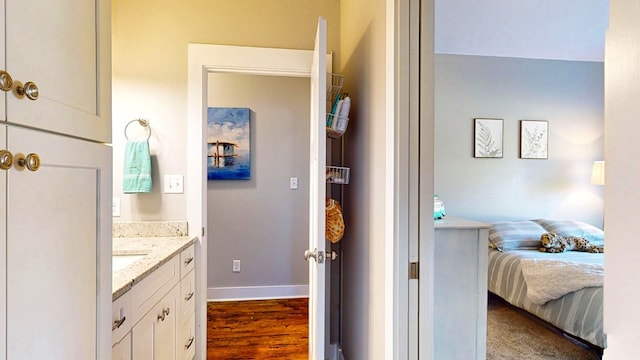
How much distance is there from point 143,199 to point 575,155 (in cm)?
414

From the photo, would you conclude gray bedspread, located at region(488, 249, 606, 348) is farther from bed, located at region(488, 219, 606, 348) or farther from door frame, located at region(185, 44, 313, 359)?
door frame, located at region(185, 44, 313, 359)

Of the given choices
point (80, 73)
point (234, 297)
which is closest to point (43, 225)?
point (80, 73)

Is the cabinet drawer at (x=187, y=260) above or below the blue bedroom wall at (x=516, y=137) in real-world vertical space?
below

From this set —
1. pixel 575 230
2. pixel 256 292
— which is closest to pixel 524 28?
pixel 575 230

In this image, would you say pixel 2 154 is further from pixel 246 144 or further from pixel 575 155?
pixel 575 155

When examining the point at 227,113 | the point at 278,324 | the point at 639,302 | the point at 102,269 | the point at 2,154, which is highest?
the point at 227,113

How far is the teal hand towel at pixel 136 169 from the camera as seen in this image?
6.37ft

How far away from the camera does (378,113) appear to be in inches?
53.2

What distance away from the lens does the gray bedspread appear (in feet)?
6.17

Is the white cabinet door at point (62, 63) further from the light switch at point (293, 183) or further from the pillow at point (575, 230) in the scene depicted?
the pillow at point (575, 230)

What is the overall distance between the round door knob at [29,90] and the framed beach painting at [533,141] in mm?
3873

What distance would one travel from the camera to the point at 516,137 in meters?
3.31

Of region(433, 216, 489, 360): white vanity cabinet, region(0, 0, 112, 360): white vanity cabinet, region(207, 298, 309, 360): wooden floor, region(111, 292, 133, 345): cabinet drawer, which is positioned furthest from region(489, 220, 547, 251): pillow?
region(0, 0, 112, 360): white vanity cabinet

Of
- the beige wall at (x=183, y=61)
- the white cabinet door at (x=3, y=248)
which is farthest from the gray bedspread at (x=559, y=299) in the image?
the white cabinet door at (x=3, y=248)
